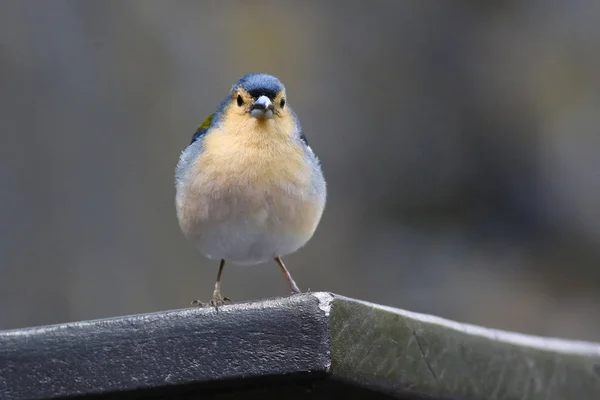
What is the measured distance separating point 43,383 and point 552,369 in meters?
0.89

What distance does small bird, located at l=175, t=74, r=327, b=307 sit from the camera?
2289 millimetres

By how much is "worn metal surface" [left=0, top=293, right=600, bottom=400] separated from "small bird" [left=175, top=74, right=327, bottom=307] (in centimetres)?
87

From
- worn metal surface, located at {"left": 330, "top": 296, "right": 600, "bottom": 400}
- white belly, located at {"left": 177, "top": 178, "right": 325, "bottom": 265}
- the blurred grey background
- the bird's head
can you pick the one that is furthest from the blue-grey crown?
the blurred grey background

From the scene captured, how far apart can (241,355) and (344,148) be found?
3.87m

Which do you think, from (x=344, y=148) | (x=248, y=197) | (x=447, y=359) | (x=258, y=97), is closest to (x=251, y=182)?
(x=248, y=197)

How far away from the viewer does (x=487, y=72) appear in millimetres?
5199

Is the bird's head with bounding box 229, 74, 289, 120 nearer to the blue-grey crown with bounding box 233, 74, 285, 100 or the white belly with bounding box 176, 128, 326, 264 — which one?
the blue-grey crown with bounding box 233, 74, 285, 100

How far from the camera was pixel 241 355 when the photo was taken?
1337 mm

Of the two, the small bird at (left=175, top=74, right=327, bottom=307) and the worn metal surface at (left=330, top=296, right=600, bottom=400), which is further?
the small bird at (left=175, top=74, right=327, bottom=307)

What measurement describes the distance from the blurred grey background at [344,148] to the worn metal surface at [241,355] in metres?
3.32

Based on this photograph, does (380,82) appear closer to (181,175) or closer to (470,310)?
(470,310)

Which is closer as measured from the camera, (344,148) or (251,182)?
(251,182)

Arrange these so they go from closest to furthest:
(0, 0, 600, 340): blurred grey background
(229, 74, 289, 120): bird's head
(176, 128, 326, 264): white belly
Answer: (176, 128, 326, 264): white belly
(229, 74, 289, 120): bird's head
(0, 0, 600, 340): blurred grey background

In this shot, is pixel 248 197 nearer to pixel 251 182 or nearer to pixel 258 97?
pixel 251 182
